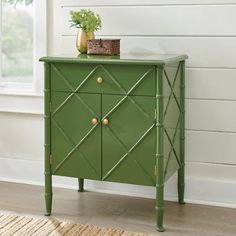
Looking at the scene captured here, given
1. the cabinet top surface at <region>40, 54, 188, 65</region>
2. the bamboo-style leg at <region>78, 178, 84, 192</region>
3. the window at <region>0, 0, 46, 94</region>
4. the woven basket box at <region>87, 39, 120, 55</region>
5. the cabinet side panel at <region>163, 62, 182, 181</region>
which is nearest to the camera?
the cabinet top surface at <region>40, 54, 188, 65</region>

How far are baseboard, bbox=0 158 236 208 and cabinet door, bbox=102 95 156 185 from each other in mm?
506

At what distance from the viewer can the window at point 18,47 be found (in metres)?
3.36

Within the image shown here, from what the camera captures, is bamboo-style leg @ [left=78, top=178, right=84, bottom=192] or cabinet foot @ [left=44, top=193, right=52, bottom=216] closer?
cabinet foot @ [left=44, top=193, right=52, bottom=216]

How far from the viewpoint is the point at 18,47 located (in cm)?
344

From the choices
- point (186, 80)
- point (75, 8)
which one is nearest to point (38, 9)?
point (75, 8)

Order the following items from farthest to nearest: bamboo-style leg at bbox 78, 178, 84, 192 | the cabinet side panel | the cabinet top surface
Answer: bamboo-style leg at bbox 78, 178, 84, 192
the cabinet side panel
the cabinet top surface

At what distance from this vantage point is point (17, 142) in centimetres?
339

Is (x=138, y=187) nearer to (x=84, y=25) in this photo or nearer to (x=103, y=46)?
(x=103, y=46)

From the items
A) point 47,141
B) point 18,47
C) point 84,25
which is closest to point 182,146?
point 47,141

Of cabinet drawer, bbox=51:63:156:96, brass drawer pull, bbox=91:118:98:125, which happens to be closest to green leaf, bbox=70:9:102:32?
cabinet drawer, bbox=51:63:156:96

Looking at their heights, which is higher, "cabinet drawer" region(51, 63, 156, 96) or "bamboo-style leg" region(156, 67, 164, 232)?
"cabinet drawer" region(51, 63, 156, 96)

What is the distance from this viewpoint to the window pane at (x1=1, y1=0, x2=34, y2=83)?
133 inches

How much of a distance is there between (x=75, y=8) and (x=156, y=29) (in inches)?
20.7

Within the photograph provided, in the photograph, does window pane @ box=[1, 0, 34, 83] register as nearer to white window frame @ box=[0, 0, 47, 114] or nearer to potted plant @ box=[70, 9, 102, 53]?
white window frame @ box=[0, 0, 47, 114]
